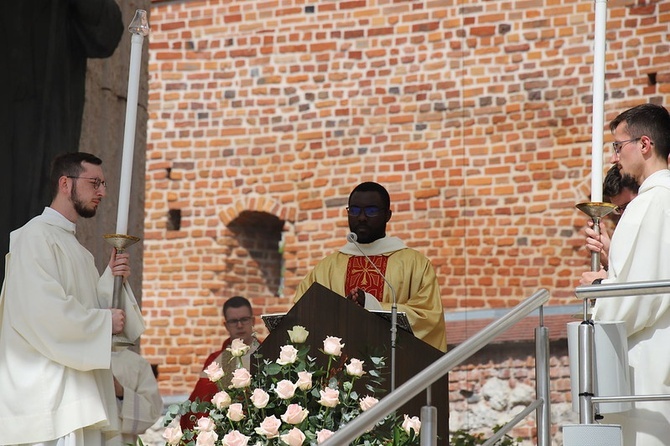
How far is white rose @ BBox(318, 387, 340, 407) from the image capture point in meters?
4.00

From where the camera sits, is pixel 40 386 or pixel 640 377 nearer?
pixel 640 377

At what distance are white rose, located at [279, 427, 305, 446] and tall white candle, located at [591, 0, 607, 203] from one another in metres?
1.47

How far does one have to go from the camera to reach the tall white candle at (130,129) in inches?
199

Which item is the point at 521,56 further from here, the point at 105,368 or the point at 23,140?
the point at 105,368

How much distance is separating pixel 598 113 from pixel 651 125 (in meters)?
0.23

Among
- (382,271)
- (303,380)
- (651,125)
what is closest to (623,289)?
(651,125)

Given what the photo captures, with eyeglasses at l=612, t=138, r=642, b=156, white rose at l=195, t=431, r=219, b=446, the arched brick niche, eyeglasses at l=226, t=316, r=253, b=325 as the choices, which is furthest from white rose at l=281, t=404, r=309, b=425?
the arched brick niche

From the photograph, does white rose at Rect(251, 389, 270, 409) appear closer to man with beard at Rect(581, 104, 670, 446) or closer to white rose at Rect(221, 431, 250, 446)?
white rose at Rect(221, 431, 250, 446)

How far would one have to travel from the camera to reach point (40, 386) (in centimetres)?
516

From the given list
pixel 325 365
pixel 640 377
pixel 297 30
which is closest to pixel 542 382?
pixel 640 377

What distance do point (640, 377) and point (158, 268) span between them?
24.3 feet

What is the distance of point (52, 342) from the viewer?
5.16 m

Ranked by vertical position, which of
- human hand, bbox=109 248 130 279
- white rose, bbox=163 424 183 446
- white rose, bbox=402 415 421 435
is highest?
human hand, bbox=109 248 130 279

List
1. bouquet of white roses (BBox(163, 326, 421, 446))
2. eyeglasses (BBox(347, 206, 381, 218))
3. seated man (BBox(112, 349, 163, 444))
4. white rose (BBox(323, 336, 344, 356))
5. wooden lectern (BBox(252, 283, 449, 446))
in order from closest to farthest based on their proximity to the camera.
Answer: bouquet of white roses (BBox(163, 326, 421, 446)) < white rose (BBox(323, 336, 344, 356)) < wooden lectern (BBox(252, 283, 449, 446)) < seated man (BBox(112, 349, 163, 444)) < eyeglasses (BBox(347, 206, 381, 218))
